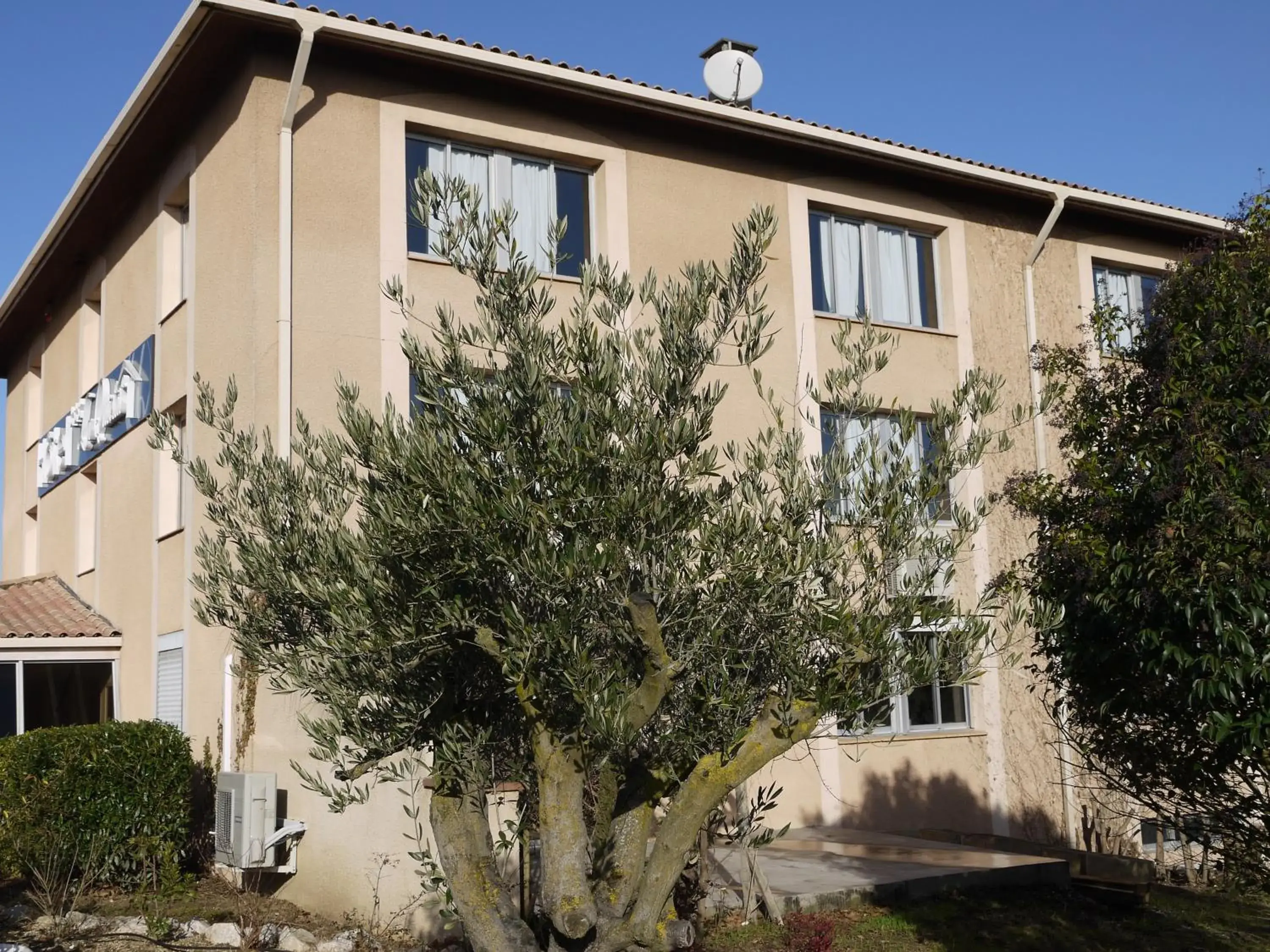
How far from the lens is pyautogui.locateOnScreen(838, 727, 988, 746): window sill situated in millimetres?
15258

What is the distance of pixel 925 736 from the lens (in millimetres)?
16016

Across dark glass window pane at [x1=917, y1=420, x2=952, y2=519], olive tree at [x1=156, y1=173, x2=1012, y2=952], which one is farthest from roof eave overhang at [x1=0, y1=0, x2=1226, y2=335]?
olive tree at [x1=156, y1=173, x2=1012, y2=952]

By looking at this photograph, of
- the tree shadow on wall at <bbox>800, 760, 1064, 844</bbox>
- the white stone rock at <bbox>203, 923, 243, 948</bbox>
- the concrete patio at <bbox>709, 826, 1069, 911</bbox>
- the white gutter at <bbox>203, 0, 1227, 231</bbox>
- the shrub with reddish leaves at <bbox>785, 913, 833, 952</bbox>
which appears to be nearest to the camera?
the shrub with reddish leaves at <bbox>785, 913, 833, 952</bbox>

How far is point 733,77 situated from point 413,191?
5117mm

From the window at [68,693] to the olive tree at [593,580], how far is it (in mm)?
11034

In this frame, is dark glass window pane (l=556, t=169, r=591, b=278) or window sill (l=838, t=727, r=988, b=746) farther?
window sill (l=838, t=727, r=988, b=746)

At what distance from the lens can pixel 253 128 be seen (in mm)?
13312

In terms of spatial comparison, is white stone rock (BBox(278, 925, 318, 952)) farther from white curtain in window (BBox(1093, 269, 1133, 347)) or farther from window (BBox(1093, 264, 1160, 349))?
white curtain in window (BBox(1093, 269, 1133, 347))

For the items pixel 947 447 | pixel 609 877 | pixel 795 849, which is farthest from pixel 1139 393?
pixel 795 849

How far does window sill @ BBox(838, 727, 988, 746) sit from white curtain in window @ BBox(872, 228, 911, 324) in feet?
17.1

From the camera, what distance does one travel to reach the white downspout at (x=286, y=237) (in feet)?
41.3

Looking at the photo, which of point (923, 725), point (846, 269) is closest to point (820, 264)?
point (846, 269)

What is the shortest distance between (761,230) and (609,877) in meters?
3.43

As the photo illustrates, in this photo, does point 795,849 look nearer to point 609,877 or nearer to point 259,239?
point 609,877
